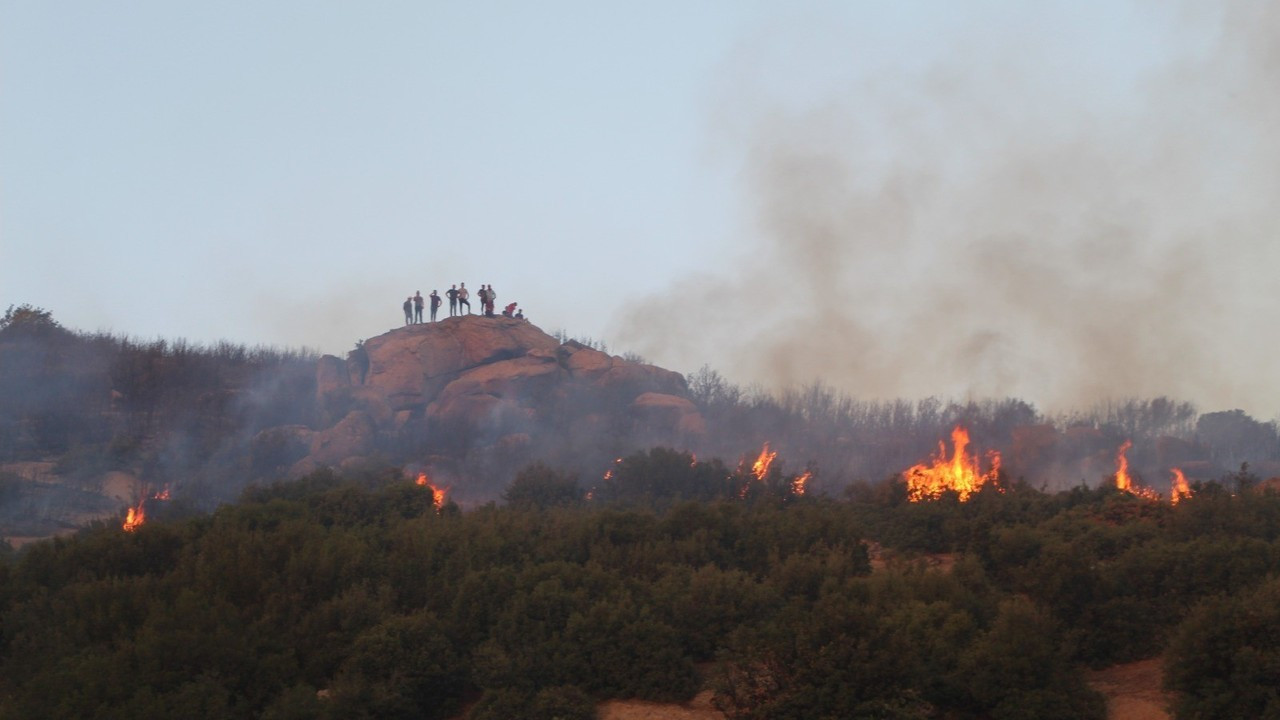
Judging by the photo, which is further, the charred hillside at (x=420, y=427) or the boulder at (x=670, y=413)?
the boulder at (x=670, y=413)

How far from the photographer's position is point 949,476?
108ft

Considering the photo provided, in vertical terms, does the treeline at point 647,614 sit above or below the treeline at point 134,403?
below

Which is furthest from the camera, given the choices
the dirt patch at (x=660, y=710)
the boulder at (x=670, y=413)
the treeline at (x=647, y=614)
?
the boulder at (x=670, y=413)

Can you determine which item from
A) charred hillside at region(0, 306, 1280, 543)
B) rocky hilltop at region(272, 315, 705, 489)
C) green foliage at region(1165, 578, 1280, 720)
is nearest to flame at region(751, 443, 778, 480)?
charred hillside at region(0, 306, 1280, 543)

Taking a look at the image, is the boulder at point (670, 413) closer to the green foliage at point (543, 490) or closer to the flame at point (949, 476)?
the flame at point (949, 476)

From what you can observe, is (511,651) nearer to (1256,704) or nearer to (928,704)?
(928,704)

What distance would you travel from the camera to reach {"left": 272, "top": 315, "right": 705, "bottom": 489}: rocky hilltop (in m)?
47.5

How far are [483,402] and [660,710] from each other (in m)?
35.3

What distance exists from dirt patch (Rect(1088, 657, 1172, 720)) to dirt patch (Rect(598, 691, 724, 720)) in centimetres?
515

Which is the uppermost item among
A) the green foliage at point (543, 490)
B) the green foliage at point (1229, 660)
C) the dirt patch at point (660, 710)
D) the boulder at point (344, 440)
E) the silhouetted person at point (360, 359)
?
the silhouetted person at point (360, 359)

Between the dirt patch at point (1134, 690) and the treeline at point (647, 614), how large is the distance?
0.79 ft

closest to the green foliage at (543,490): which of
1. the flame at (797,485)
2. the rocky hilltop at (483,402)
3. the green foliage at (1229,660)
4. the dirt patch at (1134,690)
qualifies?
the flame at (797,485)

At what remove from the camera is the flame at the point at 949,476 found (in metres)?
29.1

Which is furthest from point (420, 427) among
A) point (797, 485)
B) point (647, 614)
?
point (647, 614)
